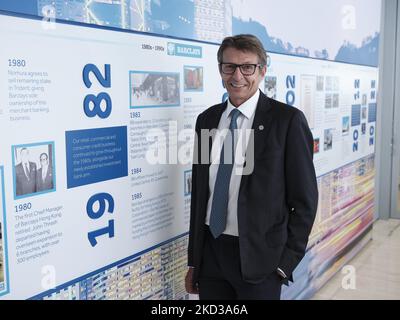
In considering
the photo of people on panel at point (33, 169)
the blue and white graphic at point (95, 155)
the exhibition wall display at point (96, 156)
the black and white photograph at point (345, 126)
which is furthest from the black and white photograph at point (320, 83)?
the photo of people on panel at point (33, 169)

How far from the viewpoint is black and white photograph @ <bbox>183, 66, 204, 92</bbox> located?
2.10 metres

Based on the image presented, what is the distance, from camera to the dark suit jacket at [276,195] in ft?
5.62

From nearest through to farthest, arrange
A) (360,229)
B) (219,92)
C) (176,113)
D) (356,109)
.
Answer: (176,113), (219,92), (356,109), (360,229)

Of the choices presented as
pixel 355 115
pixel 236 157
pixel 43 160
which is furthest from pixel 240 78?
pixel 355 115

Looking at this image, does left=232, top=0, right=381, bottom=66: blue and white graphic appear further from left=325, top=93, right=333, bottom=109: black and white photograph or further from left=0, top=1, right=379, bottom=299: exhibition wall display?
left=0, top=1, right=379, bottom=299: exhibition wall display

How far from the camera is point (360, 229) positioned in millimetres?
4516

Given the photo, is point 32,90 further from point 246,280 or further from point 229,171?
point 246,280

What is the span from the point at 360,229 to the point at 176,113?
121 inches

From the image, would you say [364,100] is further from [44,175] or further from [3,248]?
[3,248]

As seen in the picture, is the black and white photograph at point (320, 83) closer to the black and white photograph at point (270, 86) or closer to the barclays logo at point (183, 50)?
the black and white photograph at point (270, 86)

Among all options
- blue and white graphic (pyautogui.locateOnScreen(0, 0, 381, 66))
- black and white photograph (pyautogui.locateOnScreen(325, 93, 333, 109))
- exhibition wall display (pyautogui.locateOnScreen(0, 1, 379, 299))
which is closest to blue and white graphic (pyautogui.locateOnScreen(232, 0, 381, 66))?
blue and white graphic (pyautogui.locateOnScreen(0, 0, 381, 66))

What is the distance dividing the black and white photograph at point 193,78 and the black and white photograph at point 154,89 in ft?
0.20

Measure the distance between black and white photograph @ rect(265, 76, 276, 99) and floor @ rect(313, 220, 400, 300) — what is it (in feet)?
5.19

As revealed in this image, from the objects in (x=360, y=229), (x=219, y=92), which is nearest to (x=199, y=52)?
(x=219, y=92)
